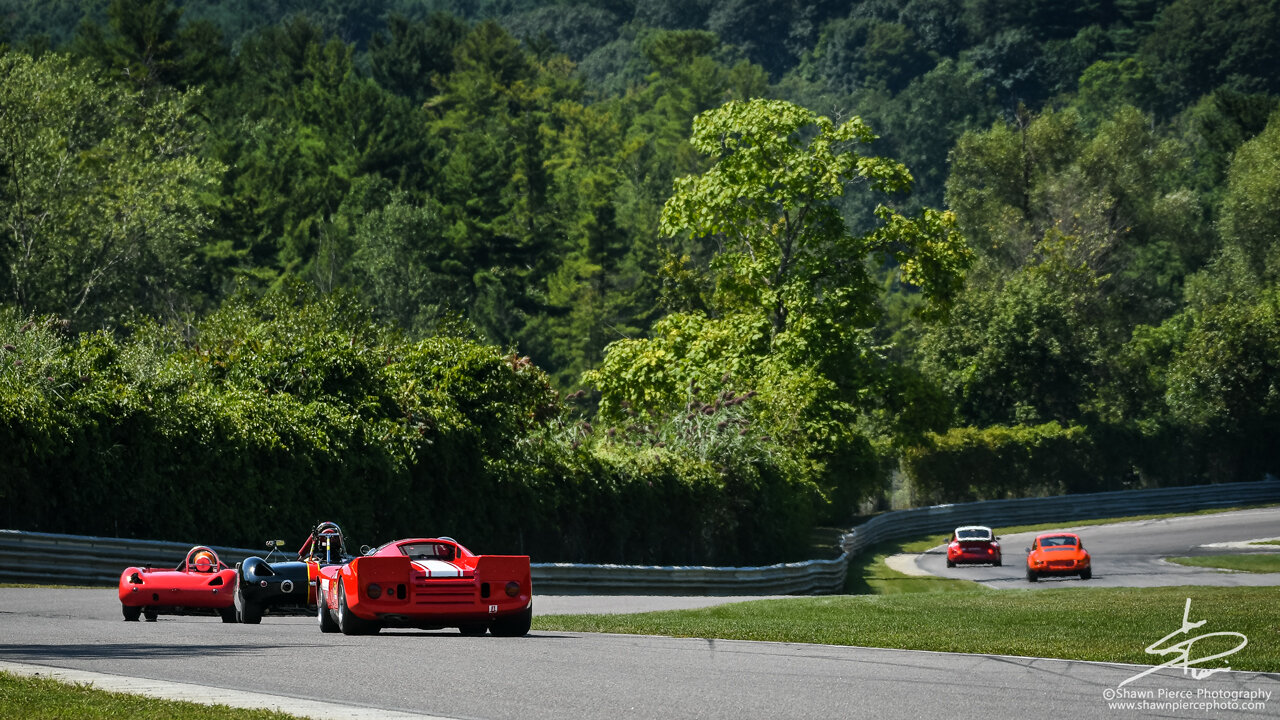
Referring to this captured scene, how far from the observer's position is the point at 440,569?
620 inches

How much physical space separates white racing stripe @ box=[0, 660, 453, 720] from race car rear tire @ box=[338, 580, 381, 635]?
4.13 m

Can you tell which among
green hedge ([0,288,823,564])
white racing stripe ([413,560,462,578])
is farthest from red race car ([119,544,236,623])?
green hedge ([0,288,823,564])

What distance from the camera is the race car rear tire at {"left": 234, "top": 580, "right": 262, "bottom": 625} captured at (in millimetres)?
17953

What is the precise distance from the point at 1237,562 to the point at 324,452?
89.8ft

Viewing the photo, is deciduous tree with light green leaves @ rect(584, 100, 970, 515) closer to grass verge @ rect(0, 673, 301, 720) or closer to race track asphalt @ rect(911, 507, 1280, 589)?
race track asphalt @ rect(911, 507, 1280, 589)

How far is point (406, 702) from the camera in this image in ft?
34.8

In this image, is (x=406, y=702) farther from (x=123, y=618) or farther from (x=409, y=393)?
(x=409, y=393)

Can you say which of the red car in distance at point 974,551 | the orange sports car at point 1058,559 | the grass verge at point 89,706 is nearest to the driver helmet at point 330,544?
the grass verge at point 89,706

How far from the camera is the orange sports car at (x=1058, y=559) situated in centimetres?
3803

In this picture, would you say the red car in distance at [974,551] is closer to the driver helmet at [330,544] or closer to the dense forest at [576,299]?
the dense forest at [576,299]

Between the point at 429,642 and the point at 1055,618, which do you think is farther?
the point at 1055,618

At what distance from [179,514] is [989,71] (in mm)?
150971

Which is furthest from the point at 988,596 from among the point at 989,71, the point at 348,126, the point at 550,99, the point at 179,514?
the point at 989,71
